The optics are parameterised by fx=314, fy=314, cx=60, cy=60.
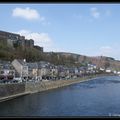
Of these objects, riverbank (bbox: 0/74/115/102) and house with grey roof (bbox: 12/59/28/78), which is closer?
riverbank (bbox: 0/74/115/102)

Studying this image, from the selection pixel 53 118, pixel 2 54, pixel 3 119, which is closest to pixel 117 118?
pixel 53 118

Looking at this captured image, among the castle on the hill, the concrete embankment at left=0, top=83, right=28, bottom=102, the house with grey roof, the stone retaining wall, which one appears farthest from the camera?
the castle on the hill

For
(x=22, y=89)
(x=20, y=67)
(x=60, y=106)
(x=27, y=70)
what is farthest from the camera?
(x=27, y=70)

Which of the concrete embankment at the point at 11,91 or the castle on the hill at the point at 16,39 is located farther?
the castle on the hill at the point at 16,39

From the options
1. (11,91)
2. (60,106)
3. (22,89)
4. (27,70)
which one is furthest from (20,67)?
(60,106)

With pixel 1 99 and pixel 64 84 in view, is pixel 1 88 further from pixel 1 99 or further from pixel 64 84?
pixel 64 84

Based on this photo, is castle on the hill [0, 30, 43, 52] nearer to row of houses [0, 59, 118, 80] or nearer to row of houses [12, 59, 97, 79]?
row of houses [12, 59, 97, 79]

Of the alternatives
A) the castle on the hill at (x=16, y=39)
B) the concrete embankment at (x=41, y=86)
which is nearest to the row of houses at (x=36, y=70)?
the concrete embankment at (x=41, y=86)

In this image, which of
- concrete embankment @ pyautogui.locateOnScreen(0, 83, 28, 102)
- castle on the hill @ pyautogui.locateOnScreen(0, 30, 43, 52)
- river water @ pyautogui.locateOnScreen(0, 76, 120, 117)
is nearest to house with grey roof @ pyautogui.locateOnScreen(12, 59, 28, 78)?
concrete embankment @ pyautogui.locateOnScreen(0, 83, 28, 102)

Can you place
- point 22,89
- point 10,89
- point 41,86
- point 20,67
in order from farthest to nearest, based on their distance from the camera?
point 20,67, point 41,86, point 22,89, point 10,89

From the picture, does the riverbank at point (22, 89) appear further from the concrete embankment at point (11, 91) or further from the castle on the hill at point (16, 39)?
the castle on the hill at point (16, 39)

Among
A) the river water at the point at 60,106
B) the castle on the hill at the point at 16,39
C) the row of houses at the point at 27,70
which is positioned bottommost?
the river water at the point at 60,106

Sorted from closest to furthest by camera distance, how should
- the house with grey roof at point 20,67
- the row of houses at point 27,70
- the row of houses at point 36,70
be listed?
the row of houses at point 27,70
the house with grey roof at point 20,67
the row of houses at point 36,70

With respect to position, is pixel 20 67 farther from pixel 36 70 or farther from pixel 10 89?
pixel 10 89
